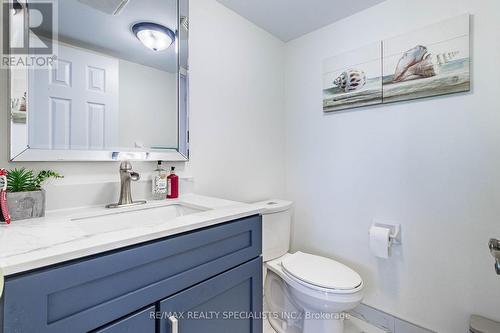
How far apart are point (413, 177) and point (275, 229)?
0.90m

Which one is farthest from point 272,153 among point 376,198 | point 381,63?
point 381,63

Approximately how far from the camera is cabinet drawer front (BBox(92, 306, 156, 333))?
2.01ft

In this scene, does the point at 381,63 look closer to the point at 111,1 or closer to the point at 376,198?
the point at 376,198

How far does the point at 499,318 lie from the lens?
118cm

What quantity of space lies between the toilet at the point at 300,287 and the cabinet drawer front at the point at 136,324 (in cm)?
54

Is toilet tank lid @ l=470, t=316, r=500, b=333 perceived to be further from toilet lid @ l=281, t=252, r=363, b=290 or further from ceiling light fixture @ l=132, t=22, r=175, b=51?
ceiling light fixture @ l=132, t=22, r=175, b=51

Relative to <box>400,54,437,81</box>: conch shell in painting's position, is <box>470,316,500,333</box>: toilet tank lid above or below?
below

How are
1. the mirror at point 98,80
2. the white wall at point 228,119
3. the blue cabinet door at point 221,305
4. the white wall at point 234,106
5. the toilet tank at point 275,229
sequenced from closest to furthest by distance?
the blue cabinet door at point 221,305, the mirror at point 98,80, the white wall at point 228,119, the white wall at point 234,106, the toilet tank at point 275,229

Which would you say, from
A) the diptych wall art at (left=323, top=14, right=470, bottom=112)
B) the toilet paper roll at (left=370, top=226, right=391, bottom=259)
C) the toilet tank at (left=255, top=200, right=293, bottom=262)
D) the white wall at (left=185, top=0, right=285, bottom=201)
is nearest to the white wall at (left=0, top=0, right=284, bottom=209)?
the white wall at (left=185, top=0, right=285, bottom=201)

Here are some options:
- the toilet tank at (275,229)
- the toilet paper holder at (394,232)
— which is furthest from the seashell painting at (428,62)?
the toilet tank at (275,229)

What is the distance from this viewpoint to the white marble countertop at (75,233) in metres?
0.51

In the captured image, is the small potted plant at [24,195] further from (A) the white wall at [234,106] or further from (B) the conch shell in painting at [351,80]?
(B) the conch shell in painting at [351,80]

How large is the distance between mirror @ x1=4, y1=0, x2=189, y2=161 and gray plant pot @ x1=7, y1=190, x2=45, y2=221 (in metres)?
0.15

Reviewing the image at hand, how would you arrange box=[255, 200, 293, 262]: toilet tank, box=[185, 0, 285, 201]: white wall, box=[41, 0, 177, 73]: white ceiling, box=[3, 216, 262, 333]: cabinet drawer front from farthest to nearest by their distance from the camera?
box=[255, 200, 293, 262]: toilet tank, box=[185, 0, 285, 201]: white wall, box=[41, 0, 177, 73]: white ceiling, box=[3, 216, 262, 333]: cabinet drawer front
